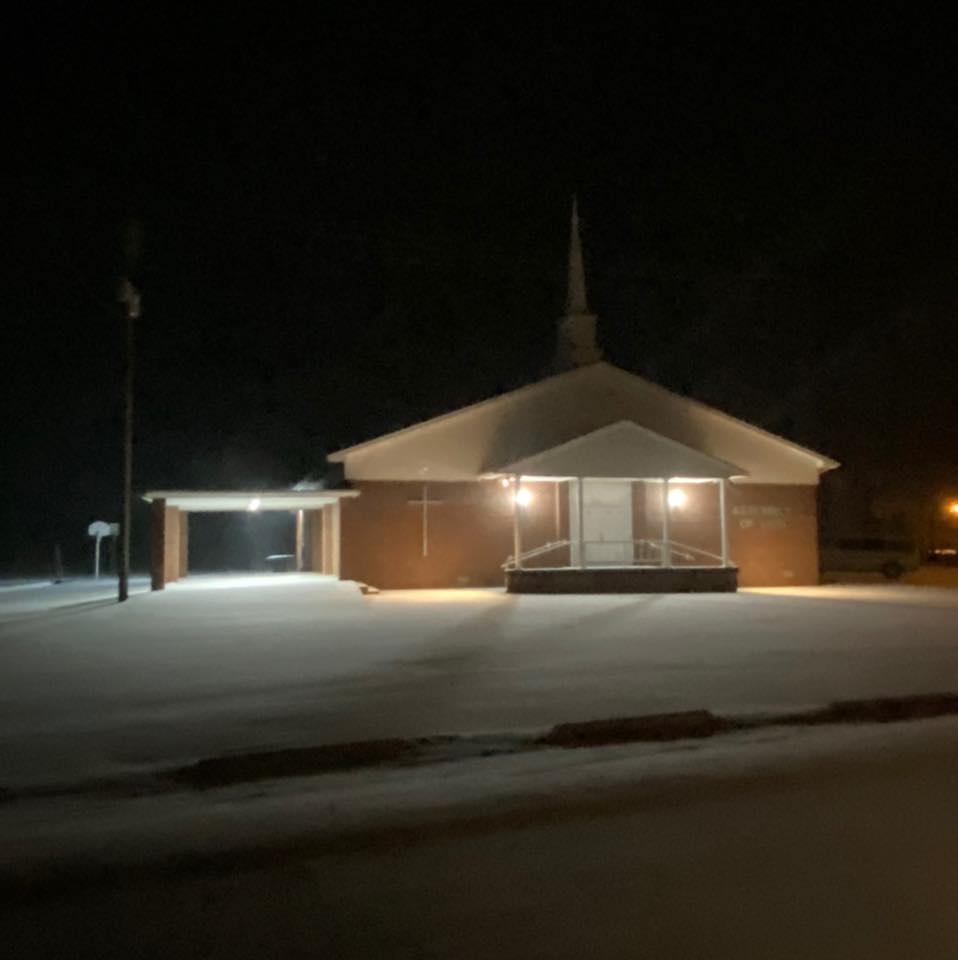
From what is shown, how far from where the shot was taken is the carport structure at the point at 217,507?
27.1 metres

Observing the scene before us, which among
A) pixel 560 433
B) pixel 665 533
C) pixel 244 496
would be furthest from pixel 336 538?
pixel 665 533

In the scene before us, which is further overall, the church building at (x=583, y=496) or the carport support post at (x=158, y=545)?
the church building at (x=583, y=496)

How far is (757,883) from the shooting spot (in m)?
5.45

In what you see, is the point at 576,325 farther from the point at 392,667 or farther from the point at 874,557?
the point at 392,667

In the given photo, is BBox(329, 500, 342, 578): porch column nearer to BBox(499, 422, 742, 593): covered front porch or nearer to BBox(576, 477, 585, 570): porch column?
BBox(499, 422, 742, 593): covered front porch

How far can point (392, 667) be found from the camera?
13.1 m

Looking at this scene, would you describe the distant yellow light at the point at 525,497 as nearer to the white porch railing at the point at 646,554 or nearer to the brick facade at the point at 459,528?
the brick facade at the point at 459,528

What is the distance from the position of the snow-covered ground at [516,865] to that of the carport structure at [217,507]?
64.6 feet

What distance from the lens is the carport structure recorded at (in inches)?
1067

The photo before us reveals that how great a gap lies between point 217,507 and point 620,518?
1229 cm

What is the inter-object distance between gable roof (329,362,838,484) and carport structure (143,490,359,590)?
1.62m

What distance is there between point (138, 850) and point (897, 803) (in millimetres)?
4648

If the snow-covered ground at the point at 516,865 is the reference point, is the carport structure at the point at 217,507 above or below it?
above

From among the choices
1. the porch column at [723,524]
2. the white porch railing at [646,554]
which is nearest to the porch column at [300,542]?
the white porch railing at [646,554]
